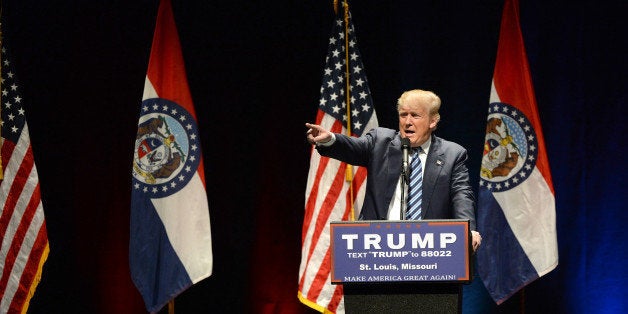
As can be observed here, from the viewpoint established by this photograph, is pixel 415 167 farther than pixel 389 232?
Yes

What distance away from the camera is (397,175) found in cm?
314

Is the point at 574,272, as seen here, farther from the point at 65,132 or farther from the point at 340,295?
the point at 65,132

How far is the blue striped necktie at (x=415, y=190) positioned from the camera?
314 cm

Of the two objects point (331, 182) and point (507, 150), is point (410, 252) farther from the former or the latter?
point (507, 150)

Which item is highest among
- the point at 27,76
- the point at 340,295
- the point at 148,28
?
the point at 148,28

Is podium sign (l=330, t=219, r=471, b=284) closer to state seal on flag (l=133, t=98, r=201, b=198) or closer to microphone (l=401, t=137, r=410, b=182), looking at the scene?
microphone (l=401, t=137, r=410, b=182)

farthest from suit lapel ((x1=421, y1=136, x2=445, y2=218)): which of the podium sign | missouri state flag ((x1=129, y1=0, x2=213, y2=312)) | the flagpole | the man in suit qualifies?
missouri state flag ((x1=129, y1=0, x2=213, y2=312))

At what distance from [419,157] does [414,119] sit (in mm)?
159

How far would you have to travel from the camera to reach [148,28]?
5273 millimetres

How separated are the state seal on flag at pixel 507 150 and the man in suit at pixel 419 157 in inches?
57.4

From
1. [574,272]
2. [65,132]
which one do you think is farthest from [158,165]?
[574,272]

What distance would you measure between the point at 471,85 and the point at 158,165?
2.09 meters

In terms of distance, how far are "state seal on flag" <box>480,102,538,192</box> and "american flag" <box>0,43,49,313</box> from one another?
2.63 meters

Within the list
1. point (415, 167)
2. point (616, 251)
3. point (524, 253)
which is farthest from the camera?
point (616, 251)
